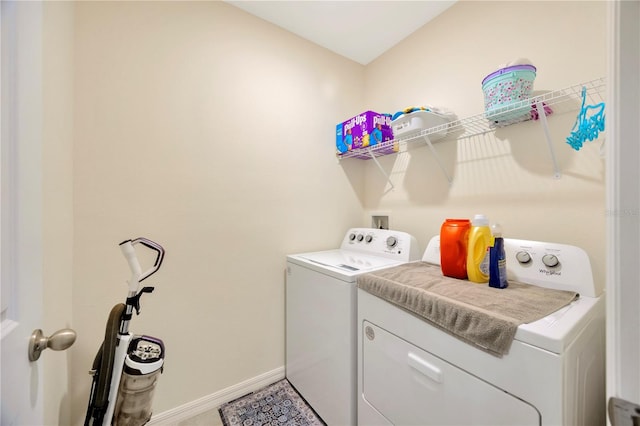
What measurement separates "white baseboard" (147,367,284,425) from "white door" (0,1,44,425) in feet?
3.58

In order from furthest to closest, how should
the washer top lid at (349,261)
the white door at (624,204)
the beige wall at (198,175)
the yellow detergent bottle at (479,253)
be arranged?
the washer top lid at (349,261)
the beige wall at (198,175)
the yellow detergent bottle at (479,253)
the white door at (624,204)

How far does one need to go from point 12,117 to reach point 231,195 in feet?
3.58

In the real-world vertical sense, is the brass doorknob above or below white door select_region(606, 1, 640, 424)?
below

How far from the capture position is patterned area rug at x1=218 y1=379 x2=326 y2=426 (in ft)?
4.50

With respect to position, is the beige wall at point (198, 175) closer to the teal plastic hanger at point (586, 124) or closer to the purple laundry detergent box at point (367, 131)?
the purple laundry detergent box at point (367, 131)

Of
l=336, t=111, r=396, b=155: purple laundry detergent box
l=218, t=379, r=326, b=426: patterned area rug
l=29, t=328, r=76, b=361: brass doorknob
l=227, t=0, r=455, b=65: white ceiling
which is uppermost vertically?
l=227, t=0, r=455, b=65: white ceiling

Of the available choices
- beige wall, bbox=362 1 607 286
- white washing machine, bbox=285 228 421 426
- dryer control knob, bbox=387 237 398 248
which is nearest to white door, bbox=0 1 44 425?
white washing machine, bbox=285 228 421 426

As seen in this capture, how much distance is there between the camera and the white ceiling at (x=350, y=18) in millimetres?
1543

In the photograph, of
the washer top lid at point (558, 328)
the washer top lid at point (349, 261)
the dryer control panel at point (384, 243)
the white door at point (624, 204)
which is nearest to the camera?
the white door at point (624, 204)

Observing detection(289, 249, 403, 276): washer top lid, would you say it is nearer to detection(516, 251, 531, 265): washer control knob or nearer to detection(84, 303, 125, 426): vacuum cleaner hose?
detection(516, 251, 531, 265): washer control knob

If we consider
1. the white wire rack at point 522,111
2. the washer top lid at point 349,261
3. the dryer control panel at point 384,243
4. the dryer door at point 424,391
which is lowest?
the dryer door at point 424,391

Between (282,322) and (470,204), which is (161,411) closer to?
(282,322)

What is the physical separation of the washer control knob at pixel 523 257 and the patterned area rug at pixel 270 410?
1343mm

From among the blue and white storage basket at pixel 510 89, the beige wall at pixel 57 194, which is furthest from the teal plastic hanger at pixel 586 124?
the beige wall at pixel 57 194
